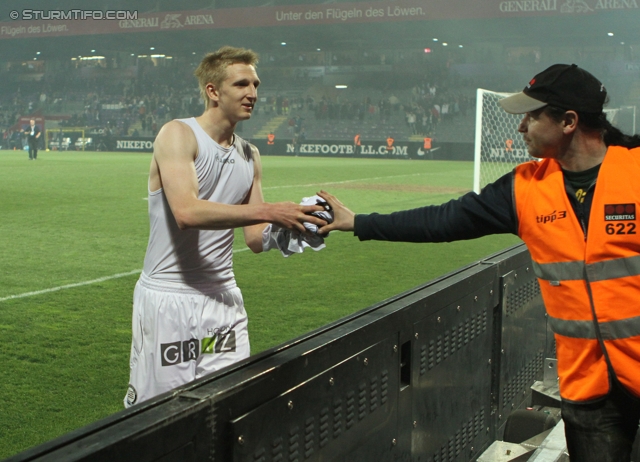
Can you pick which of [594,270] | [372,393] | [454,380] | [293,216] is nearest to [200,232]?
[293,216]

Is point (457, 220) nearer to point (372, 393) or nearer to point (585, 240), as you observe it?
point (585, 240)

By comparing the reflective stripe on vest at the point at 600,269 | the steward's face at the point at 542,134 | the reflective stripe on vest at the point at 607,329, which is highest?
the steward's face at the point at 542,134

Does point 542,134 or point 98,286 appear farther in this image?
point 98,286

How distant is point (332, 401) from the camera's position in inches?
89.4

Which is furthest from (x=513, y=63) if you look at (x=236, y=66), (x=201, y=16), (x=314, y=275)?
(x=236, y=66)

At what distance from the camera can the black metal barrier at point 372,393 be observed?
1616 mm

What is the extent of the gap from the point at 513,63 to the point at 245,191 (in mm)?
46949

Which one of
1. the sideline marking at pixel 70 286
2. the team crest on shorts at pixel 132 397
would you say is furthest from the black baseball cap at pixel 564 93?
the sideline marking at pixel 70 286

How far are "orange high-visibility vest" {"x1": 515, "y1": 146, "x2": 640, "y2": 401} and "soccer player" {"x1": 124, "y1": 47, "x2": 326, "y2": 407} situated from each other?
1.18m

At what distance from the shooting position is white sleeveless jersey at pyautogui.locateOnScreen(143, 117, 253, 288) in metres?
3.04

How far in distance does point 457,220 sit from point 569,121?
0.44 m

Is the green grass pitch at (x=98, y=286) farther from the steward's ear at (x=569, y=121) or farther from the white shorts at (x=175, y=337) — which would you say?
the steward's ear at (x=569, y=121)

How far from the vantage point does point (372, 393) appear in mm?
2545

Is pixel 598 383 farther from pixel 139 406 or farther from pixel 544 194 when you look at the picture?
pixel 139 406
